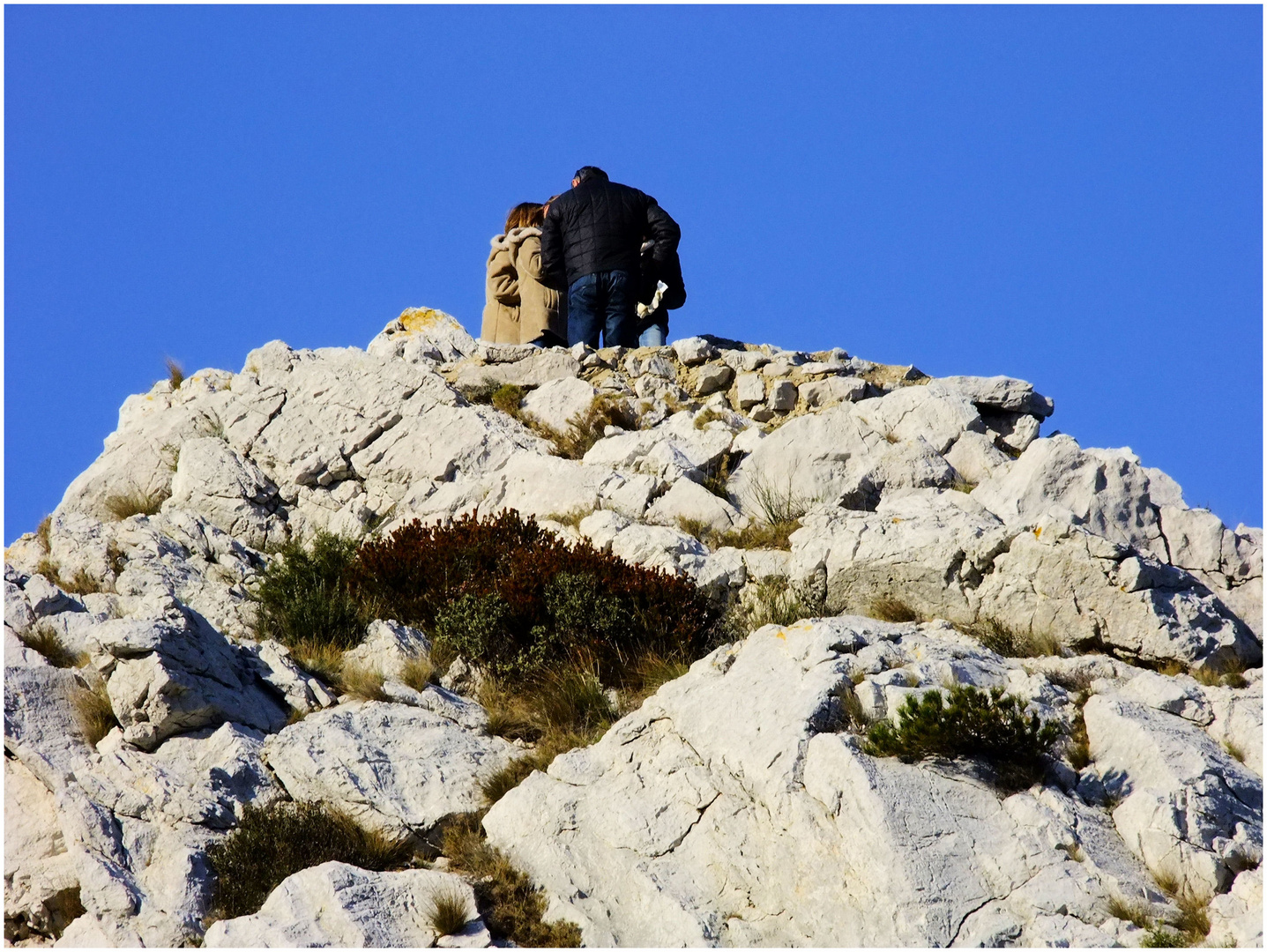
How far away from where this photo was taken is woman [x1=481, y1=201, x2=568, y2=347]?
58.5ft

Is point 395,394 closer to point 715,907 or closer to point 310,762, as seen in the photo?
point 310,762

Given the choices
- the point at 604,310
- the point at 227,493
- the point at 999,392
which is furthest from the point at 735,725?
the point at 604,310

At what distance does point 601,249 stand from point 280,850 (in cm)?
1060

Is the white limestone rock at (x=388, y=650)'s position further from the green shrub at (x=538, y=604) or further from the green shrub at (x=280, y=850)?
the green shrub at (x=280, y=850)

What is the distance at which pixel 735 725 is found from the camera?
7.38m

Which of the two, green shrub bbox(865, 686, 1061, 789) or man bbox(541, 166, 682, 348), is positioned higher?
man bbox(541, 166, 682, 348)

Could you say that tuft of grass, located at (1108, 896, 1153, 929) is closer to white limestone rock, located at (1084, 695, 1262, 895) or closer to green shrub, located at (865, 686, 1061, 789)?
white limestone rock, located at (1084, 695, 1262, 895)

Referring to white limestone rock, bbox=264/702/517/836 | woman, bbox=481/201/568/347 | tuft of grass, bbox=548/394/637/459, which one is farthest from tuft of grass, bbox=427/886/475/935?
woman, bbox=481/201/568/347

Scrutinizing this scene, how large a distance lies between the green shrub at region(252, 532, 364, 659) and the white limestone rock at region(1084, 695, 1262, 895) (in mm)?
5505

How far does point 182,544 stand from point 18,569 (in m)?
1.40

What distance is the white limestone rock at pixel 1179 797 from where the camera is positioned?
6355 millimetres

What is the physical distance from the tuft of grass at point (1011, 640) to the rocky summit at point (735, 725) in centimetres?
4

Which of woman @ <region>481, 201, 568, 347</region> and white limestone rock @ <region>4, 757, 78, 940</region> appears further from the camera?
woman @ <region>481, 201, 568, 347</region>

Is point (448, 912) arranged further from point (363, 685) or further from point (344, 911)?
point (363, 685)
